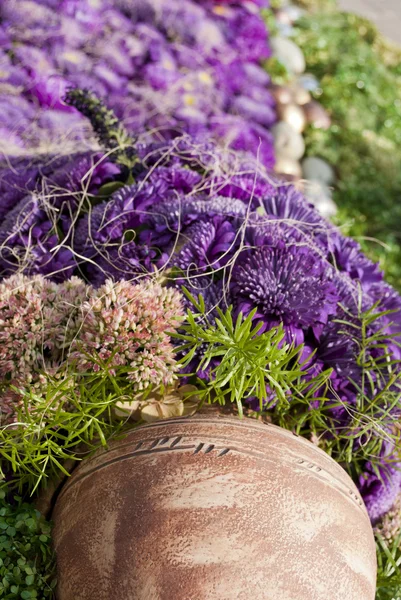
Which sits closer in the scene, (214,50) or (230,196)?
(230,196)

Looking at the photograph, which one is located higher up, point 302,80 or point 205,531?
point 205,531

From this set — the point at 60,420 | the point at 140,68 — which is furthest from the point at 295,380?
the point at 140,68

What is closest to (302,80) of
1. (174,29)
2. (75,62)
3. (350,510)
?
(174,29)

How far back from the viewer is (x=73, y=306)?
1.55 m

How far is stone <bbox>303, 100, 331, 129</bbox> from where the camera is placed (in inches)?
200

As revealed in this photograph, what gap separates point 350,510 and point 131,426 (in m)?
0.56

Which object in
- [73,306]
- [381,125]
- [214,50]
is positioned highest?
[73,306]

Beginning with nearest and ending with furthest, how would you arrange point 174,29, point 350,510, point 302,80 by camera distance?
1. point 350,510
2. point 174,29
3. point 302,80

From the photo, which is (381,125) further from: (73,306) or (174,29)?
(73,306)

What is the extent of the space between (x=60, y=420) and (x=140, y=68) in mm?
3623

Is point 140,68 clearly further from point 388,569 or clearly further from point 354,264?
point 388,569

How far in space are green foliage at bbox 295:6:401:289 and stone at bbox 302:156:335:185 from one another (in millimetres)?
96

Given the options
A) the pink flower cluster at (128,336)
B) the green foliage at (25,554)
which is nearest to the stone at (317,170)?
the pink flower cluster at (128,336)

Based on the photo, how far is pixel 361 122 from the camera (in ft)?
17.8
